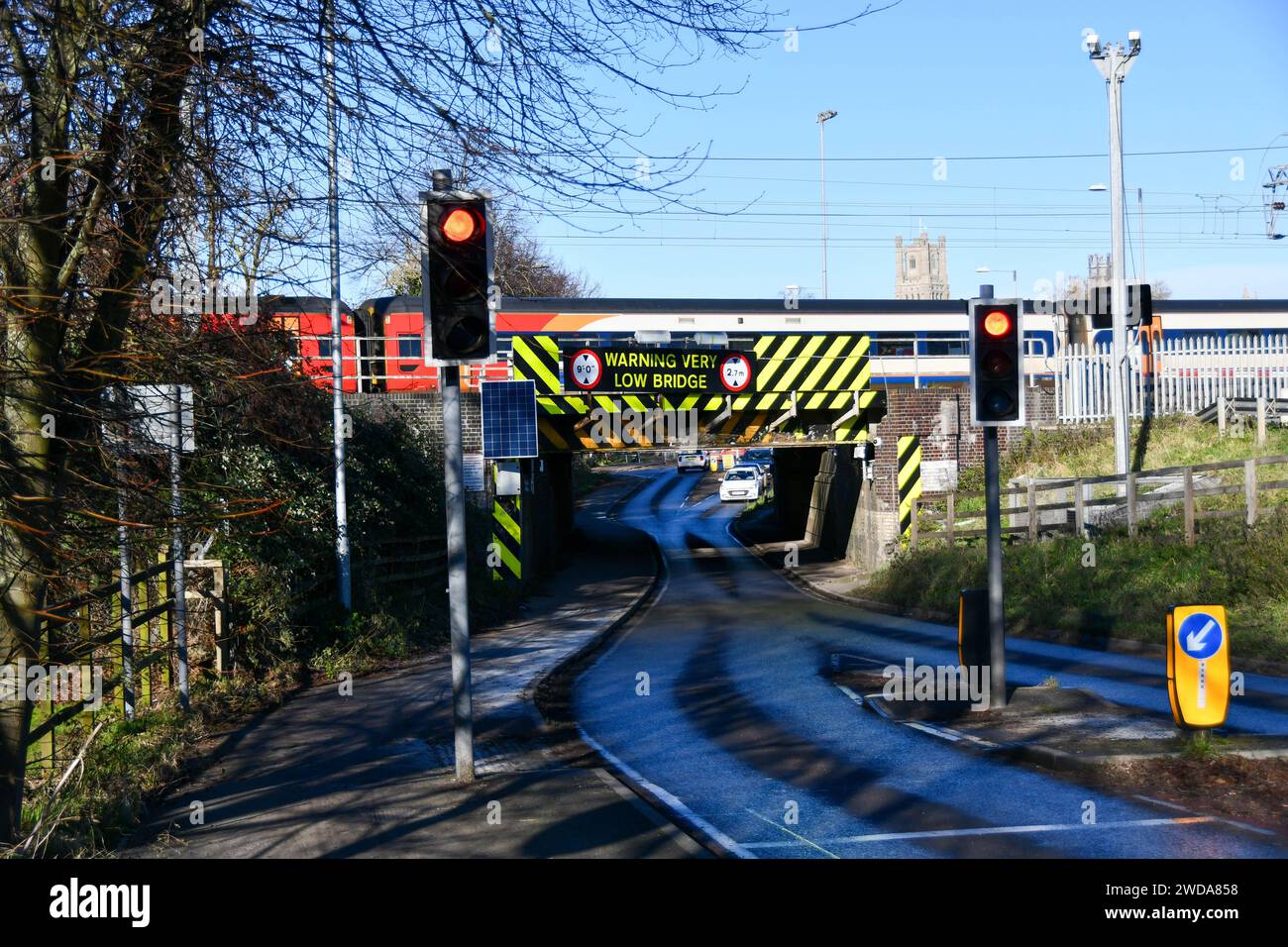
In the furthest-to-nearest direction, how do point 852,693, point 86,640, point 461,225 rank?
point 852,693, point 461,225, point 86,640

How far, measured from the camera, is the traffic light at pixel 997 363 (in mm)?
10109

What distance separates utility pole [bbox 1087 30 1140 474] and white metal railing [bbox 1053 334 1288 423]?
256 inches

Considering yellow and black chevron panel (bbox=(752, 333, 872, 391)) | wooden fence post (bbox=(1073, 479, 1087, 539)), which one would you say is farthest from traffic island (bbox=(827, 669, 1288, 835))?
yellow and black chevron panel (bbox=(752, 333, 872, 391))

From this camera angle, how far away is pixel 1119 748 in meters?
8.63

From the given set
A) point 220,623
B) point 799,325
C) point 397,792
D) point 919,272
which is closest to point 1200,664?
point 397,792

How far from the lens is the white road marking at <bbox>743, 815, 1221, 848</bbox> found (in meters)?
6.88

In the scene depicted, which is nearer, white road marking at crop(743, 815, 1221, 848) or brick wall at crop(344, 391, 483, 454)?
white road marking at crop(743, 815, 1221, 848)

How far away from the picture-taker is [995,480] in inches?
410

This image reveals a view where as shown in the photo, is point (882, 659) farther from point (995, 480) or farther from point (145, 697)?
point (145, 697)

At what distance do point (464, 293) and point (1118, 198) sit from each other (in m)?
17.3

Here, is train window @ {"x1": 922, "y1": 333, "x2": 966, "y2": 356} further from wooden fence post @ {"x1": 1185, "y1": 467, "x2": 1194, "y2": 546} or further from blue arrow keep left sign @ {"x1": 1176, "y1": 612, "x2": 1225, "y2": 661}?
blue arrow keep left sign @ {"x1": 1176, "y1": 612, "x2": 1225, "y2": 661}

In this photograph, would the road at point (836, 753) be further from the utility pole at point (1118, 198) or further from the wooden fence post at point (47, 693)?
the utility pole at point (1118, 198)

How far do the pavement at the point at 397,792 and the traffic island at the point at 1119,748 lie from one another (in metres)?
3.18

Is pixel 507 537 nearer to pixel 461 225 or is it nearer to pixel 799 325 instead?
pixel 799 325
